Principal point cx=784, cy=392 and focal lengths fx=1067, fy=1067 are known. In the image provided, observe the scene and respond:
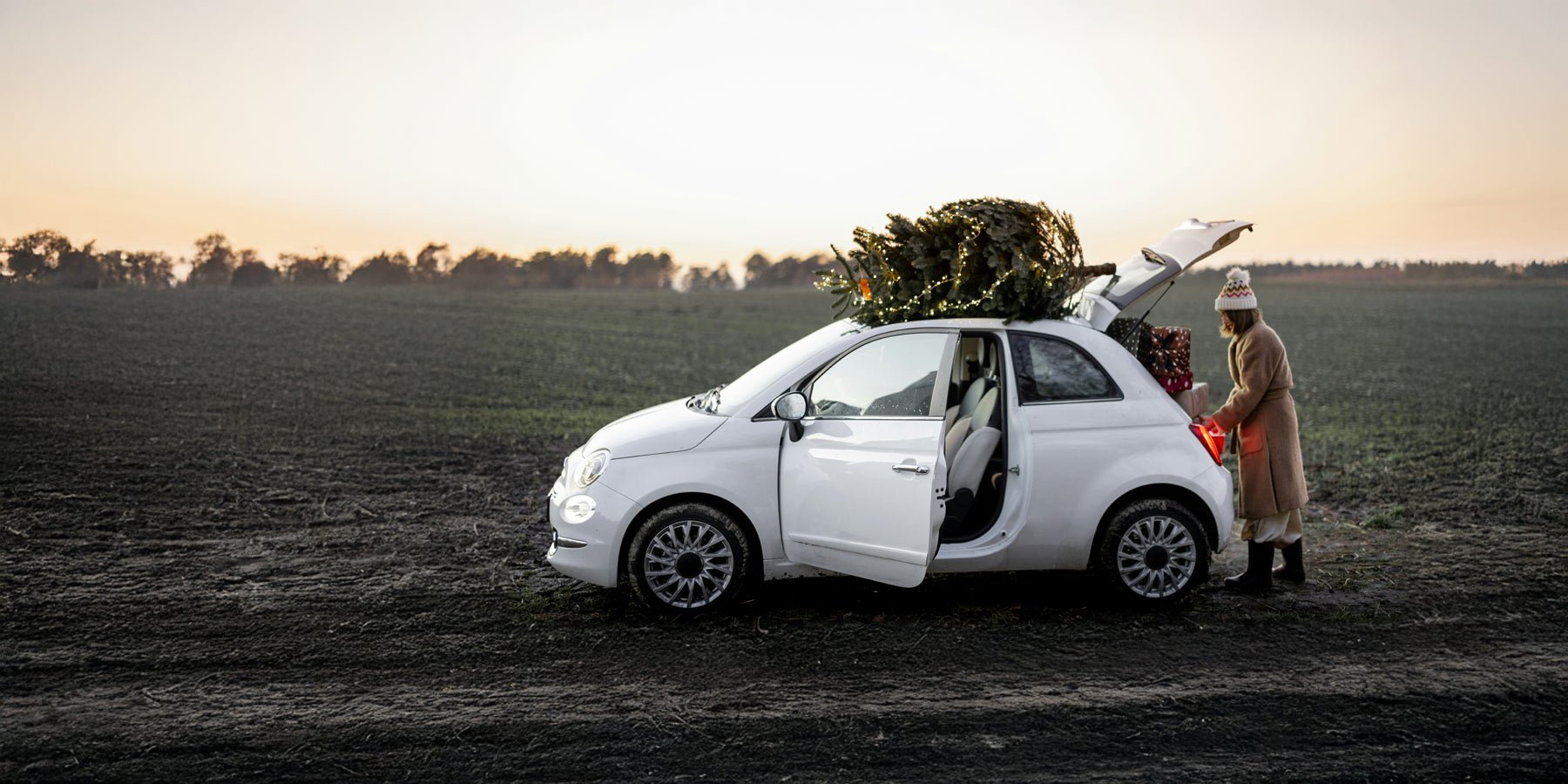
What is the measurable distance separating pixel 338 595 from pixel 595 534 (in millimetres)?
1958

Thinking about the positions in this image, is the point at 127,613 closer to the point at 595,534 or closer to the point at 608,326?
the point at 595,534

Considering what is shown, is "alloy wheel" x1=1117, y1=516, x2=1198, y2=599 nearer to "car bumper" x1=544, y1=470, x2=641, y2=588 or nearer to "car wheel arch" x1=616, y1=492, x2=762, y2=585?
"car wheel arch" x1=616, y1=492, x2=762, y2=585

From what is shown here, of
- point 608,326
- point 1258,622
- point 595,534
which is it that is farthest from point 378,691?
point 608,326

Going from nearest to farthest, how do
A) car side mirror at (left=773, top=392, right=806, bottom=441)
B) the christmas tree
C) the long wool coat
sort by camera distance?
car side mirror at (left=773, top=392, right=806, bottom=441)
the christmas tree
the long wool coat

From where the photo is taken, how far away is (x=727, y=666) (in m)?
5.59

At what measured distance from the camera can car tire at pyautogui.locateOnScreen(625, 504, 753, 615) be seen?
6.22 meters

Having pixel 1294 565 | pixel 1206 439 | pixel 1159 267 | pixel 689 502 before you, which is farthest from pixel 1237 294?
pixel 689 502

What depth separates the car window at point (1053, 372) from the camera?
256 inches

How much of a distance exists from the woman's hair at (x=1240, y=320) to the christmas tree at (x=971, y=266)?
92 centimetres

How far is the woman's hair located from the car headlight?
4034 mm

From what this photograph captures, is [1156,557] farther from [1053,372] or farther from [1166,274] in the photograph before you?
[1166,274]

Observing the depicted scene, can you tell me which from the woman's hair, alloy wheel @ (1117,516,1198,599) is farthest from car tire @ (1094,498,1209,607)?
the woman's hair

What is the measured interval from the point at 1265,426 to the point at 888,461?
111 inches

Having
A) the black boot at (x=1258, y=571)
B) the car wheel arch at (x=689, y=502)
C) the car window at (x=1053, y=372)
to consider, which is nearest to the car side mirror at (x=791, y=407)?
the car wheel arch at (x=689, y=502)
